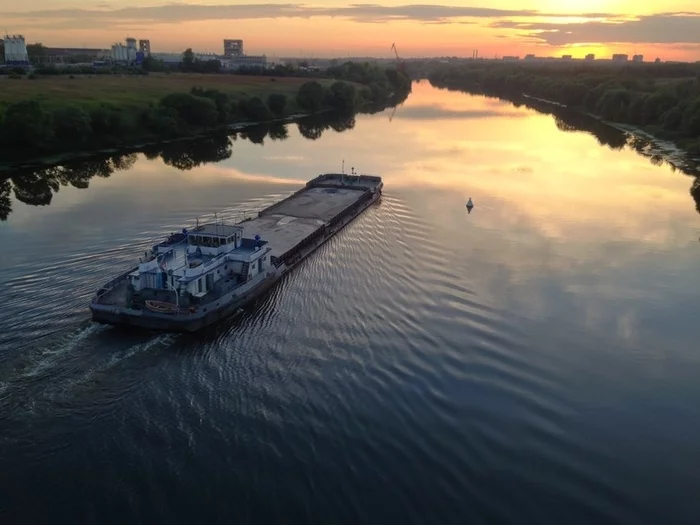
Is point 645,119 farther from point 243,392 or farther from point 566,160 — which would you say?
point 243,392

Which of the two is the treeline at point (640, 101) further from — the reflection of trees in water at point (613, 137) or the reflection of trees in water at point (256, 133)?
the reflection of trees in water at point (256, 133)

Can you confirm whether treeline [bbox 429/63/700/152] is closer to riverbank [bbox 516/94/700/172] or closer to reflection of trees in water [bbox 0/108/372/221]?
riverbank [bbox 516/94/700/172]

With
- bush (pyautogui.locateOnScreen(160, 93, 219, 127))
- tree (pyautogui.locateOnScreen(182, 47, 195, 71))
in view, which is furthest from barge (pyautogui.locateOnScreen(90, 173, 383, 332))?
tree (pyautogui.locateOnScreen(182, 47, 195, 71))

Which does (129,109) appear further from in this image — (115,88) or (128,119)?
(115,88)

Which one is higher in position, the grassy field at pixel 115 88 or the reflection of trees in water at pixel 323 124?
the grassy field at pixel 115 88

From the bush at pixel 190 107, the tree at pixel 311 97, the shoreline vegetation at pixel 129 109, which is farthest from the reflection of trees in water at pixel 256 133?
the tree at pixel 311 97

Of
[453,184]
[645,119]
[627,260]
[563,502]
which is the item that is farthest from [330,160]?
[645,119]
